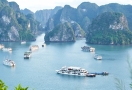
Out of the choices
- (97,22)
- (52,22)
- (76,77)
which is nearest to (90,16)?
(52,22)

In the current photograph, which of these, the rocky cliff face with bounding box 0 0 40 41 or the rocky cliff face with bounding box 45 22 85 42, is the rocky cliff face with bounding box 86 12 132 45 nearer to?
the rocky cliff face with bounding box 45 22 85 42

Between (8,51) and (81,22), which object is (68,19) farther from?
(8,51)

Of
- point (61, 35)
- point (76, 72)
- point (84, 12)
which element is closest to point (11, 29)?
point (61, 35)

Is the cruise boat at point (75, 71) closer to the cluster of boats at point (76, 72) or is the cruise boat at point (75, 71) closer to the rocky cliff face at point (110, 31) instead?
the cluster of boats at point (76, 72)

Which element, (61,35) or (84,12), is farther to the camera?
(84,12)

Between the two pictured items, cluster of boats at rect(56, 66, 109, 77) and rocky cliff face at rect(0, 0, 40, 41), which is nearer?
cluster of boats at rect(56, 66, 109, 77)

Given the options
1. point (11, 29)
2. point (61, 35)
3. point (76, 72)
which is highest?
point (11, 29)

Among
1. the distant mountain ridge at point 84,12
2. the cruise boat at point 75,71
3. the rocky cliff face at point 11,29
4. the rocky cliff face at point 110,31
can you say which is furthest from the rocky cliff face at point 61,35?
the cruise boat at point 75,71

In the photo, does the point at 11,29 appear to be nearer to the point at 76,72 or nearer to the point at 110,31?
the point at 110,31

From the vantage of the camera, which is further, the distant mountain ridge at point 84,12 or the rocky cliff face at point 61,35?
the distant mountain ridge at point 84,12

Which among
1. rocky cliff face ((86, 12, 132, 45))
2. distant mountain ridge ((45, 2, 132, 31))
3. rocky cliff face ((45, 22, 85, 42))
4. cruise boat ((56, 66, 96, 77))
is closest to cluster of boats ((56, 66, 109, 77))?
cruise boat ((56, 66, 96, 77))
